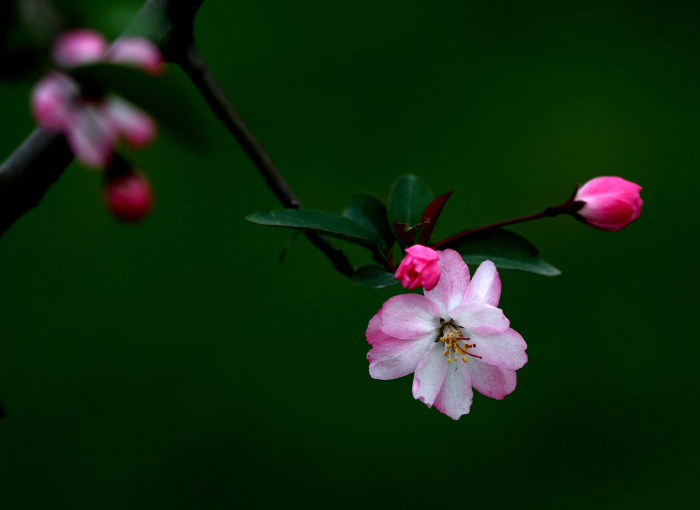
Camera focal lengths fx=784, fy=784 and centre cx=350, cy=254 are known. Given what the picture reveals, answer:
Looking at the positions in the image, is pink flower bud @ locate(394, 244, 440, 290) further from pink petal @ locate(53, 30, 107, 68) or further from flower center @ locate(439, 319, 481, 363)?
pink petal @ locate(53, 30, 107, 68)

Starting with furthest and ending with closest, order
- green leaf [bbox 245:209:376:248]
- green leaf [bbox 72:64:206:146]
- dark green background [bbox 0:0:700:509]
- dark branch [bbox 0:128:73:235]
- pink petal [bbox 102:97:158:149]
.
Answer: dark green background [bbox 0:0:700:509] → pink petal [bbox 102:97:158:149] → green leaf [bbox 245:209:376:248] → dark branch [bbox 0:128:73:235] → green leaf [bbox 72:64:206:146]

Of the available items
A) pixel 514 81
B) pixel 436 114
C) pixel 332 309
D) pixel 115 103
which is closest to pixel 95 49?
pixel 115 103

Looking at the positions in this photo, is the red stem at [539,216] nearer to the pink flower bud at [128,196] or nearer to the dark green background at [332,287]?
the pink flower bud at [128,196]

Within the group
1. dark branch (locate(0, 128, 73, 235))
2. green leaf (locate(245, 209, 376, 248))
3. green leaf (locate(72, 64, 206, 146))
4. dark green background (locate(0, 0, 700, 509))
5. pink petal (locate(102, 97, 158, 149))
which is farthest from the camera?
dark green background (locate(0, 0, 700, 509))

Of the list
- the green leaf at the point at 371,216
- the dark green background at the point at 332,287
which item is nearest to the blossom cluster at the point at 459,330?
the green leaf at the point at 371,216

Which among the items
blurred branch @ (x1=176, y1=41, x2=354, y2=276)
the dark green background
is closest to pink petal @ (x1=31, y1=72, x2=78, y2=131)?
blurred branch @ (x1=176, y1=41, x2=354, y2=276)

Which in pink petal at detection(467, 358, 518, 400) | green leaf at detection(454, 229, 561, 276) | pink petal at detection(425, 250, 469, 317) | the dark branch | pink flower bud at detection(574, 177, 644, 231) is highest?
pink flower bud at detection(574, 177, 644, 231)

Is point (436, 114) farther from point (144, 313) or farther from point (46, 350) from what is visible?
point (46, 350)
